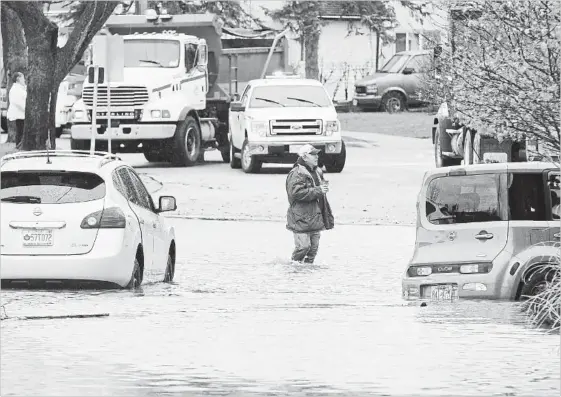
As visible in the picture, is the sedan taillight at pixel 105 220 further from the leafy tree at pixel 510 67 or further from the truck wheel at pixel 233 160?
the truck wheel at pixel 233 160

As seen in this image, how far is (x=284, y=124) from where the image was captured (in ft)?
111

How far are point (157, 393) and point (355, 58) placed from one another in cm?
5956

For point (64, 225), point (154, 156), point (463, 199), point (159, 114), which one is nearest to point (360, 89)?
point (154, 156)

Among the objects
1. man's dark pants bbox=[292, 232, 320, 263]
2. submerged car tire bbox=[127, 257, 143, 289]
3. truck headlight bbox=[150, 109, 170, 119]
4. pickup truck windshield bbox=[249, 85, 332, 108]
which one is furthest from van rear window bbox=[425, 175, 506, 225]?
truck headlight bbox=[150, 109, 170, 119]

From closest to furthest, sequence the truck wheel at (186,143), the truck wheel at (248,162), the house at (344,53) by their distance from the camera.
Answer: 1. the truck wheel at (248,162)
2. the truck wheel at (186,143)
3. the house at (344,53)

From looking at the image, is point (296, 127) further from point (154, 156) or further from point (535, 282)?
point (535, 282)

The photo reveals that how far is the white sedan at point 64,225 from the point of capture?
14711 mm

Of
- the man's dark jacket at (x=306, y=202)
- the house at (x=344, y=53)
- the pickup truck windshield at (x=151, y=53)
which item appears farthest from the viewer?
the house at (x=344, y=53)

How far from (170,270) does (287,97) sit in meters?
17.9

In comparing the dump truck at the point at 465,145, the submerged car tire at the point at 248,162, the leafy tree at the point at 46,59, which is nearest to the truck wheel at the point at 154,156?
the submerged car tire at the point at 248,162

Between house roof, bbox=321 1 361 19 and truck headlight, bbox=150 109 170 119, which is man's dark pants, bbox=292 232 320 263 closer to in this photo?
truck headlight, bbox=150 109 170 119

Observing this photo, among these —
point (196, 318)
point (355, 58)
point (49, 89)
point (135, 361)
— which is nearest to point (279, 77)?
point (49, 89)

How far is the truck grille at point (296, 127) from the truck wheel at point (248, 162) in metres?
0.80

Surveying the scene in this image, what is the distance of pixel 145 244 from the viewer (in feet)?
51.8
